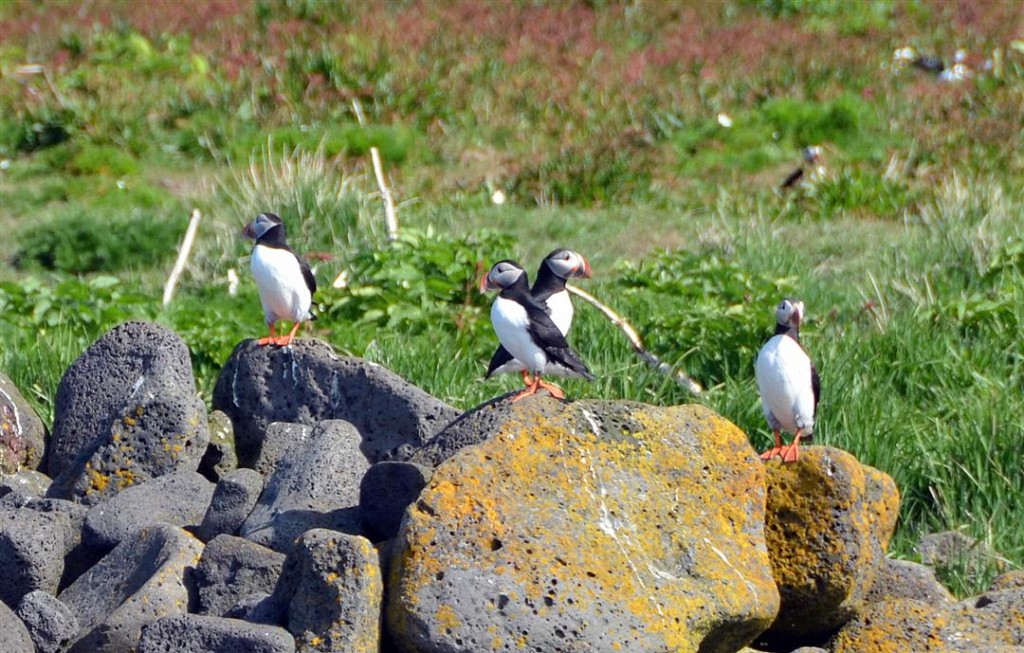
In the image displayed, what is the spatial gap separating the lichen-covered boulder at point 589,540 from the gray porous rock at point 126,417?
5.05 feet

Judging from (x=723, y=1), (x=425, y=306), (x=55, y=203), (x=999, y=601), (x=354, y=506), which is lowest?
(x=723, y=1)

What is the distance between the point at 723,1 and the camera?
20.5 meters

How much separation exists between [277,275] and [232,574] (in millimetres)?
2041

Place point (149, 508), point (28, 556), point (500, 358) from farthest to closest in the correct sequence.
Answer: point (500, 358)
point (149, 508)
point (28, 556)

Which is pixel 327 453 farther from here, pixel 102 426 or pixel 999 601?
pixel 999 601

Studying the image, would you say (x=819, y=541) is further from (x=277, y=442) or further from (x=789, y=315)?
(x=277, y=442)

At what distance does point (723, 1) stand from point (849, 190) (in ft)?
28.0

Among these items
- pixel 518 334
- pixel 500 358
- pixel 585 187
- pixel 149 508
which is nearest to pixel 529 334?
pixel 518 334

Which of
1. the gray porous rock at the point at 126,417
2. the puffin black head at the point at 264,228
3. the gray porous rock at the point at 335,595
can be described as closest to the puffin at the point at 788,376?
the gray porous rock at the point at 335,595

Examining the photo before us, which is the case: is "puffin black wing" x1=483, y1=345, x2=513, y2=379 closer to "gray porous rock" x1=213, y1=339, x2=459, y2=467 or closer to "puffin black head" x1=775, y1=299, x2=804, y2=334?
"gray porous rock" x1=213, y1=339, x2=459, y2=467

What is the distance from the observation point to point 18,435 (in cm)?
643

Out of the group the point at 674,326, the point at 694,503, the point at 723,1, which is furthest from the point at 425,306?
the point at 723,1

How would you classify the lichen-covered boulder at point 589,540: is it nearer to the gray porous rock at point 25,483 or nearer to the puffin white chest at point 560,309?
the puffin white chest at point 560,309

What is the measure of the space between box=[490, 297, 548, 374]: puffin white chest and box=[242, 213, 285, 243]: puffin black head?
163cm
